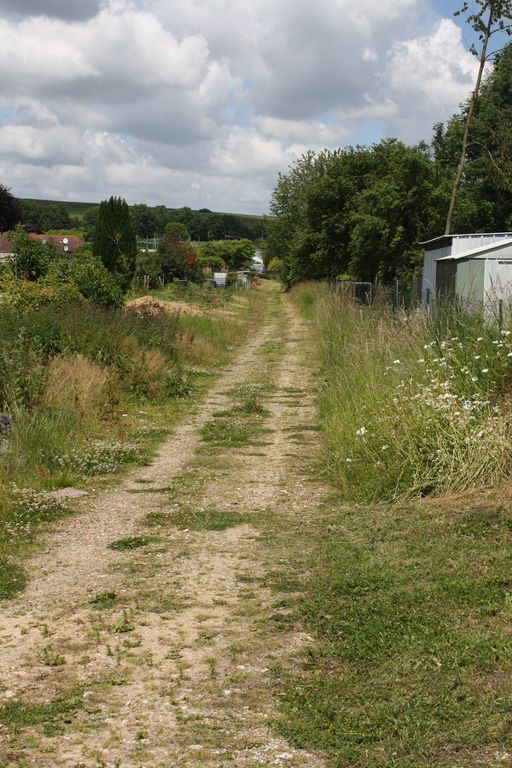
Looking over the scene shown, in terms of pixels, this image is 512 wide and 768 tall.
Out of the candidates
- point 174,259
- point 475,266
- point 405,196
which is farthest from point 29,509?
point 174,259

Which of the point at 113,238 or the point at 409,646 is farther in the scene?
the point at 113,238

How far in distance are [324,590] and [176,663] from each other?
1.22 meters

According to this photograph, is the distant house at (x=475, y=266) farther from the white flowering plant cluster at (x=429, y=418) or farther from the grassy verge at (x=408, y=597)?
the grassy verge at (x=408, y=597)

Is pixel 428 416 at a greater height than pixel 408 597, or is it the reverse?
→ pixel 428 416

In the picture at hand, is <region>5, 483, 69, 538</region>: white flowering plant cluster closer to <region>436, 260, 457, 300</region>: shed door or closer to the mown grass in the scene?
the mown grass

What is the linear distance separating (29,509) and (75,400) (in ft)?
13.2

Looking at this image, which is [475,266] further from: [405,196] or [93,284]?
[405,196]

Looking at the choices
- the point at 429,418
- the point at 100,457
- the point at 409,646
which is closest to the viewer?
the point at 409,646

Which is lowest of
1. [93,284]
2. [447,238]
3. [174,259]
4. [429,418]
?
[429,418]

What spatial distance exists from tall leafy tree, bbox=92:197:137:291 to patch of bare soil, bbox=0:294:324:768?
26385 mm

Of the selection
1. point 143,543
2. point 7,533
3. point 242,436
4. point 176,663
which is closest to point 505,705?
point 176,663

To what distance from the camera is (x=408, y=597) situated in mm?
4988

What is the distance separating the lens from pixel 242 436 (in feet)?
35.9

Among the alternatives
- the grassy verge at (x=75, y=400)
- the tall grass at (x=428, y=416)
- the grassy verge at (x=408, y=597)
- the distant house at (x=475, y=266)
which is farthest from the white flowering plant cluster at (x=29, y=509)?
the distant house at (x=475, y=266)
